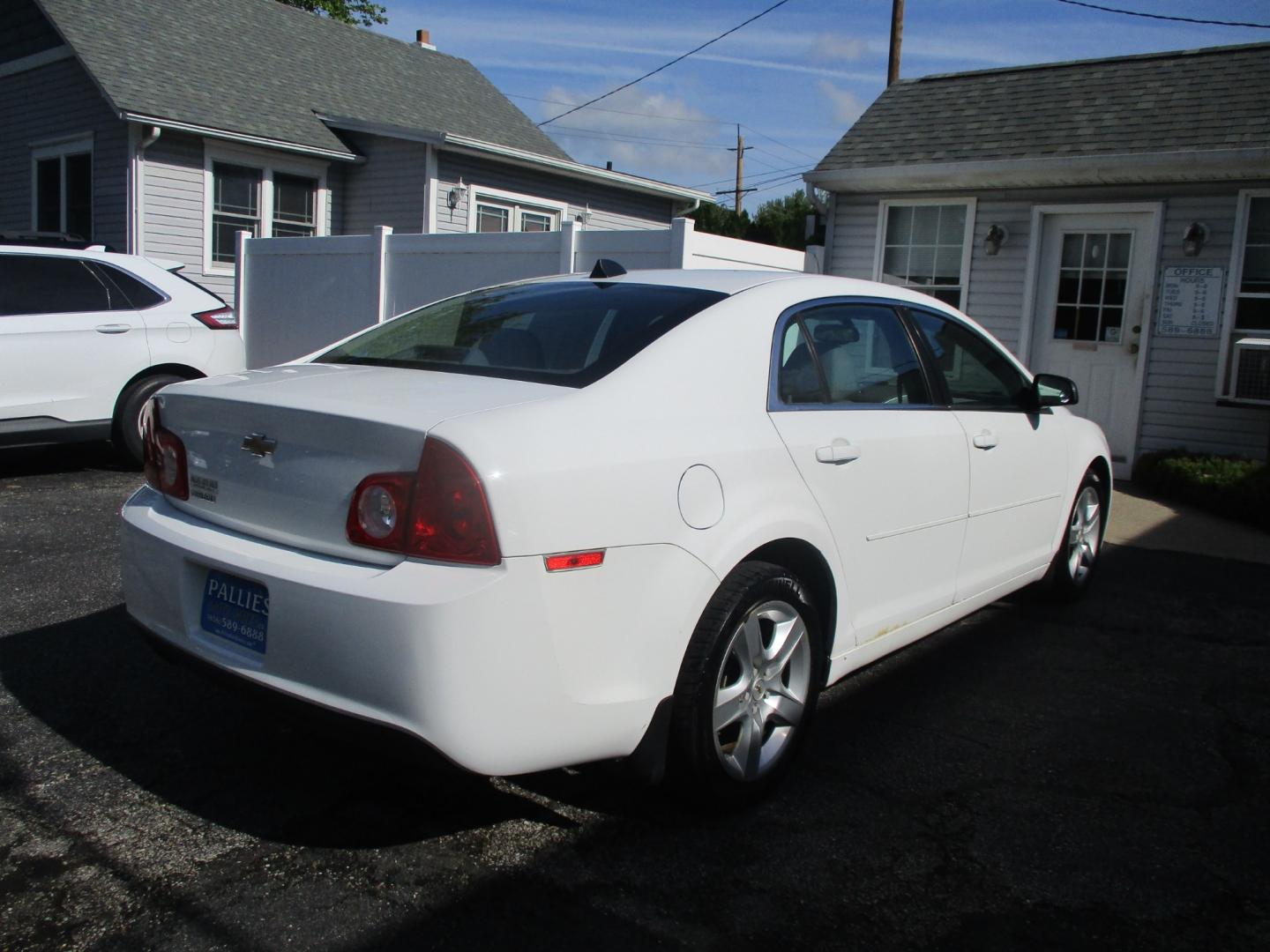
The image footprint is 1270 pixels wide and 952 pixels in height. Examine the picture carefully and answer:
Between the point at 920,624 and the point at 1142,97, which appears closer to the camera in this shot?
the point at 920,624

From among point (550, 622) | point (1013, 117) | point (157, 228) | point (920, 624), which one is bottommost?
point (920, 624)

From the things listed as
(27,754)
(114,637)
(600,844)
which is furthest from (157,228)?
(600,844)

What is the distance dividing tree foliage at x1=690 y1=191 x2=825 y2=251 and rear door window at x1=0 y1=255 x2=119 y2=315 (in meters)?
37.3

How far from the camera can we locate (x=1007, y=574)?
15.2 ft

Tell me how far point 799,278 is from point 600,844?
6.36ft

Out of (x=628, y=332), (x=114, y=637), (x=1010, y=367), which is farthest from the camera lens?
(x=1010, y=367)

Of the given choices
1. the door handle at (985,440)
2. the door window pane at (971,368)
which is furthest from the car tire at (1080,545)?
the door handle at (985,440)

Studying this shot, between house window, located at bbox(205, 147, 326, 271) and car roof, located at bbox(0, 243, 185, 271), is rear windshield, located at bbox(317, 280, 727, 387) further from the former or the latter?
house window, located at bbox(205, 147, 326, 271)

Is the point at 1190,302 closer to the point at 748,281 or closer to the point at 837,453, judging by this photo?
the point at 748,281

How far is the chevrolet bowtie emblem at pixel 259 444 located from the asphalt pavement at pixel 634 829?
2.05 ft

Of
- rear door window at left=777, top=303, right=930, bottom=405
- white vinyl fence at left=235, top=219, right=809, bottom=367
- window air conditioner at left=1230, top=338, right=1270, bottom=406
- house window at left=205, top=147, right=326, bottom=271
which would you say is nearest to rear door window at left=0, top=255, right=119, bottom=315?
white vinyl fence at left=235, top=219, right=809, bottom=367

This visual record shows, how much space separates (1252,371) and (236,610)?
8.70 meters

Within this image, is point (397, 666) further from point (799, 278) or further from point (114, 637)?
point (114, 637)

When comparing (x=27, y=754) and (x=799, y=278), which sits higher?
(x=799, y=278)
